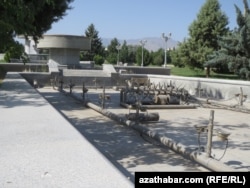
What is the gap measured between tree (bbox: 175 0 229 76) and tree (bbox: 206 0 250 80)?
36.7 ft

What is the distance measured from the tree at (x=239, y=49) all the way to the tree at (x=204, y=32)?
36.7 ft

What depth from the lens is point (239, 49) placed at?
2641 centimetres

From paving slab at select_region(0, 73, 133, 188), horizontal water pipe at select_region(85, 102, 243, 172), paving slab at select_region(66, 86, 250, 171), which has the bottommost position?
paving slab at select_region(66, 86, 250, 171)

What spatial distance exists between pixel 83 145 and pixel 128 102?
12323mm

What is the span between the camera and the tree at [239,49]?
25609 millimetres

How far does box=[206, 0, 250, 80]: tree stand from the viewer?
84.0 ft

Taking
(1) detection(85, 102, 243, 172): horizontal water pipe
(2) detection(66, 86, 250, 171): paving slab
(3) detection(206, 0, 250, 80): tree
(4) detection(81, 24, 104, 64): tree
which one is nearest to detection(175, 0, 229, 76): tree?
(3) detection(206, 0, 250, 80): tree

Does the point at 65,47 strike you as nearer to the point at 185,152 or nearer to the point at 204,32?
the point at 204,32

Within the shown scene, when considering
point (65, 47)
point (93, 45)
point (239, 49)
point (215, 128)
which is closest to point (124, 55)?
point (93, 45)

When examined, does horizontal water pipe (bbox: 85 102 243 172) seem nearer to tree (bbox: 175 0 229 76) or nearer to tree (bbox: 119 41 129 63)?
tree (bbox: 175 0 229 76)

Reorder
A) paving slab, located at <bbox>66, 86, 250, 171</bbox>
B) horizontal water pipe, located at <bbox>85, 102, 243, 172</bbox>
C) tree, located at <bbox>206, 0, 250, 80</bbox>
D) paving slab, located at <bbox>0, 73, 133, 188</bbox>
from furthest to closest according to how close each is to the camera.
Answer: tree, located at <bbox>206, 0, 250, 80</bbox>, paving slab, located at <bbox>66, 86, 250, 171</bbox>, horizontal water pipe, located at <bbox>85, 102, 243, 172</bbox>, paving slab, located at <bbox>0, 73, 133, 188</bbox>

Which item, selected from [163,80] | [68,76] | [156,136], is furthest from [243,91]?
[68,76]

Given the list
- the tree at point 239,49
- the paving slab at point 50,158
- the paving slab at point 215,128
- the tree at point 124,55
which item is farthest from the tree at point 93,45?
the paving slab at point 50,158

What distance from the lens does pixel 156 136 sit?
9.16 meters
